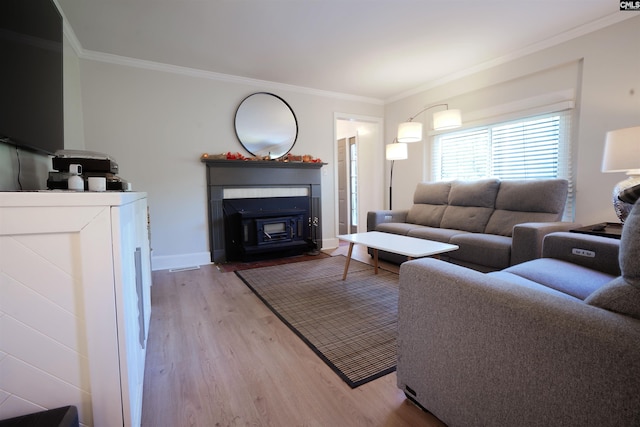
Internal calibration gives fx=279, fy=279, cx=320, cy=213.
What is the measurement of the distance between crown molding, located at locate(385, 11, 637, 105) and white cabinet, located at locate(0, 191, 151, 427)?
12.8 ft

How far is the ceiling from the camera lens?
7.55 feet

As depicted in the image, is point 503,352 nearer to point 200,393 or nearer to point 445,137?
point 200,393

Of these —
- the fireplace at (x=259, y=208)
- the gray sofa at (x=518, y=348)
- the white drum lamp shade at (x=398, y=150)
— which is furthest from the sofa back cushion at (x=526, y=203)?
the fireplace at (x=259, y=208)

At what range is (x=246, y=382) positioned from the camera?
4.70ft

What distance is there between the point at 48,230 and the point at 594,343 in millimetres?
1467

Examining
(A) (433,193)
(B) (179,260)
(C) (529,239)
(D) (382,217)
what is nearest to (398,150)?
(A) (433,193)

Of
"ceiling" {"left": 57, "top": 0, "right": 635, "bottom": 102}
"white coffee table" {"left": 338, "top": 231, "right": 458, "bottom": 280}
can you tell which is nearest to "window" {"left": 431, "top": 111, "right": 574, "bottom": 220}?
"ceiling" {"left": 57, "top": 0, "right": 635, "bottom": 102}

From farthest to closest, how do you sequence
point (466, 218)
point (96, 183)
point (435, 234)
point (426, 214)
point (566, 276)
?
point (426, 214), point (466, 218), point (435, 234), point (566, 276), point (96, 183)

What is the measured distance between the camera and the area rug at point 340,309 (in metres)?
1.60

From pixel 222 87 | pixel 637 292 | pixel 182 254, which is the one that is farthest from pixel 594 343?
pixel 222 87

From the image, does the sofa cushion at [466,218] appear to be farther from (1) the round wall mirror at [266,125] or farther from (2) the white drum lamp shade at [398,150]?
(1) the round wall mirror at [266,125]

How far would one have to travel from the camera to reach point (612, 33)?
2.46 m

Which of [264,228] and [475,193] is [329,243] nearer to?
[264,228]

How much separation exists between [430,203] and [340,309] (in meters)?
2.22
